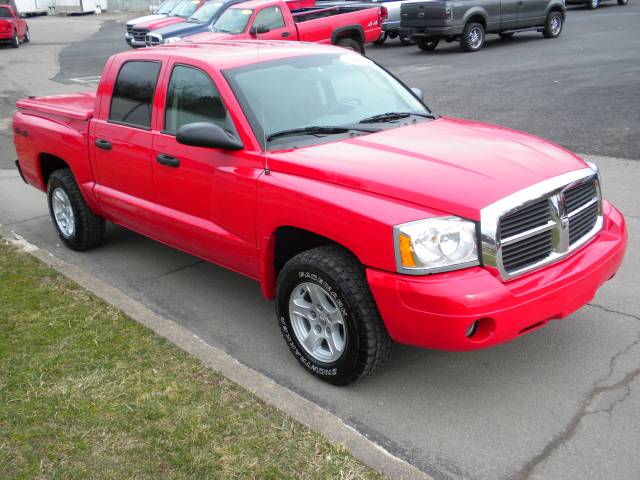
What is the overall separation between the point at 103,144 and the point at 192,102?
115cm

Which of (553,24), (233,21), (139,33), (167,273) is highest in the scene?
(233,21)

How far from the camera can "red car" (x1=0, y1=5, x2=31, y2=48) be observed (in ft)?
86.7

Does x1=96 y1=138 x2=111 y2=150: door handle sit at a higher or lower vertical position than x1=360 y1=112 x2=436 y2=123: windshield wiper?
lower

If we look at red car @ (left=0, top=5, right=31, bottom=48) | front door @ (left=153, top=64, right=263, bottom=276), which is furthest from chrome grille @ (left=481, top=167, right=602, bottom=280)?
red car @ (left=0, top=5, right=31, bottom=48)

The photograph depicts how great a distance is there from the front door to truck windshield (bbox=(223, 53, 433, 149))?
0.20m

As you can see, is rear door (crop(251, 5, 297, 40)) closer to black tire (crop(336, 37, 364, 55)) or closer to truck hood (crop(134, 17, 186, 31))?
black tire (crop(336, 37, 364, 55))

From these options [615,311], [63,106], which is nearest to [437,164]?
[615,311]

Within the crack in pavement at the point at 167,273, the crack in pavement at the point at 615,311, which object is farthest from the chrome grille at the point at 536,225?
the crack in pavement at the point at 167,273

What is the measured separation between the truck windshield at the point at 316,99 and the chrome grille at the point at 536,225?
129 centimetres

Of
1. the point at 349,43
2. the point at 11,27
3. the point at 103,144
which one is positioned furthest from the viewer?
the point at 11,27

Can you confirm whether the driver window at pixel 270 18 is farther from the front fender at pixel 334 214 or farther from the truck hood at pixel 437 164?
the front fender at pixel 334 214

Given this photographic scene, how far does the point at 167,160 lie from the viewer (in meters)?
4.99

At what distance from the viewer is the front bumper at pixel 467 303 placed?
135 inches

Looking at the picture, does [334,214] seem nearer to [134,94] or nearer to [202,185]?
[202,185]
